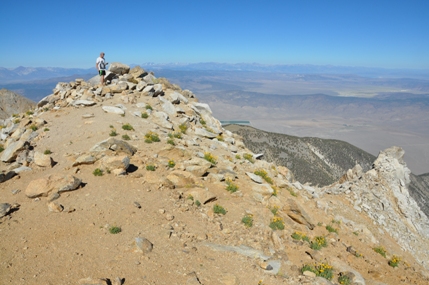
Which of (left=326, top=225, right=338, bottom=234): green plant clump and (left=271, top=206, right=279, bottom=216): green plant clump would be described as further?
(left=326, top=225, right=338, bottom=234): green plant clump

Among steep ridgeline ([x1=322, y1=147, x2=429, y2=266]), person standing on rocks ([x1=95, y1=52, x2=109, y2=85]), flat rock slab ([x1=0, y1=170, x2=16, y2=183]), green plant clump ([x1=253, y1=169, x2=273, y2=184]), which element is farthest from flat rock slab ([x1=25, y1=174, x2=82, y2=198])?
steep ridgeline ([x1=322, y1=147, x2=429, y2=266])

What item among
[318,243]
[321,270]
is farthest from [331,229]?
[321,270]

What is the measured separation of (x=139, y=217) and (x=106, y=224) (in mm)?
1159

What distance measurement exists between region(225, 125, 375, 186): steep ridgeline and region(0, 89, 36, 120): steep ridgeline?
50217 millimetres

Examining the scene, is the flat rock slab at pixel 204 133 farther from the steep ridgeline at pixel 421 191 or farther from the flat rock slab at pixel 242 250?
the steep ridgeline at pixel 421 191

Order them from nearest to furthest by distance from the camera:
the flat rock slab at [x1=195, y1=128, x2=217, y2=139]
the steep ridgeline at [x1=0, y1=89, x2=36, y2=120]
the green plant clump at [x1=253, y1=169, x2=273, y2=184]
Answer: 1. the green plant clump at [x1=253, y1=169, x2=273, y2=184]
2. the flat rock slab at [x1=195, y1=128, x2=217, y2=139]
3. the steep ridgeline at [x1=0, y1=89, x2=36, y2=120]

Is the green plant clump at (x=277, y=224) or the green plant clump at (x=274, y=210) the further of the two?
the green plant clump at (x=274, y=210)

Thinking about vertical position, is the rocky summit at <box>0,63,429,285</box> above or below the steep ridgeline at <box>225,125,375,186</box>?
above

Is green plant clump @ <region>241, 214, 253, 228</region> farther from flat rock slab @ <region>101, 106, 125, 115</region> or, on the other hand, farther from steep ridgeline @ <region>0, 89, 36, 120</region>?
steep ridgeline @ <region>0, 89, 36, 120</region>

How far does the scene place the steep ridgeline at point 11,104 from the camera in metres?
31.2

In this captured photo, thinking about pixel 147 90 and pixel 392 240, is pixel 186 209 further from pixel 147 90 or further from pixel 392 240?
pixel 392 240

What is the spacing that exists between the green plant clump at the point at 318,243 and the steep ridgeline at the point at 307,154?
1964 inches

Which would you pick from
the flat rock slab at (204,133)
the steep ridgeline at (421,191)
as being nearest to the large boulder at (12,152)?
the flat rock slab at (204,133)

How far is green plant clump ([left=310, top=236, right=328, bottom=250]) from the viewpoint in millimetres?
11655
